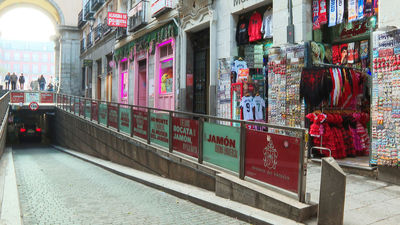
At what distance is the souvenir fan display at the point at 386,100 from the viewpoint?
21.2ft

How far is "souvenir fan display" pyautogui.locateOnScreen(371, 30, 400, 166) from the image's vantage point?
6.45 meters

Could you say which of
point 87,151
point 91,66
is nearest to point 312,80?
point 87,151

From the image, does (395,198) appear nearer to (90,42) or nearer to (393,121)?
(393,121)

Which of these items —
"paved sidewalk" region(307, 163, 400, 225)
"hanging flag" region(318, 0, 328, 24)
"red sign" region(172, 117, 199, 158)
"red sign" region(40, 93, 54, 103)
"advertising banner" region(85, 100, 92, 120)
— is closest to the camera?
"paved sidewalk" region(307, 163, 400, 225)

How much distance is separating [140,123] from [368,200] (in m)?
7.24

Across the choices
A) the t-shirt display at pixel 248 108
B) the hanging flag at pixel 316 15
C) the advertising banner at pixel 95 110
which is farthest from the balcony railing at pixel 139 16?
the hanging flag at pixel 316 15

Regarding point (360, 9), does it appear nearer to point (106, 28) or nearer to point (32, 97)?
point (106, 28)

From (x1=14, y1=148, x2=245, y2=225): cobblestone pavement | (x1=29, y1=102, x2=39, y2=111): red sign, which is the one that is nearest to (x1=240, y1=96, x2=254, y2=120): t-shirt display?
(x1=14, y1=148, x2=245, y2=225): cobblestone pavement

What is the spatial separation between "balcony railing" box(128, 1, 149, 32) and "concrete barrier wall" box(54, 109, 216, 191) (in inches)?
228

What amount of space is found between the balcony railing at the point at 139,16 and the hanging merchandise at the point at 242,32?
8.01 m

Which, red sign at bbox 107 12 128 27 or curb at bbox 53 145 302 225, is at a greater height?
red sign at bbox 107 12 128 27

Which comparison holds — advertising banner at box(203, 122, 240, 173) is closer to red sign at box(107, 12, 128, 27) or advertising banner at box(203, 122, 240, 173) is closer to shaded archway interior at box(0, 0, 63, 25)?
red sign at box(107, 12, 128, 27)

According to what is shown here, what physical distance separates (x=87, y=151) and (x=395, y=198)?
15.4 m

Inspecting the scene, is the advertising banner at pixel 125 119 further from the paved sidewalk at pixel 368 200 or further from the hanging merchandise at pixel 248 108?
the paved sidewalk at pixel 368 200
